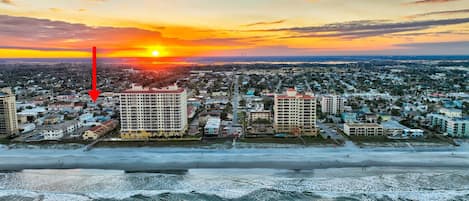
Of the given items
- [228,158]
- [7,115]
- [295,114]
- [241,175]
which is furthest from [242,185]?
[7,115]

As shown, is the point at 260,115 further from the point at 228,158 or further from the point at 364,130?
the point at 228,158

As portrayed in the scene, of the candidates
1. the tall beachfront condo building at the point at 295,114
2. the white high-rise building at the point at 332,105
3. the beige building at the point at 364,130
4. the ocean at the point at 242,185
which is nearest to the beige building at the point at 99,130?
the ocean at the point at 242,185

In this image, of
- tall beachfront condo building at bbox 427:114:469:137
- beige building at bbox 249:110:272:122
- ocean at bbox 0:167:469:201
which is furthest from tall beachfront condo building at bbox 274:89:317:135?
tall beachfront condo building at bbox 427:114:469:137

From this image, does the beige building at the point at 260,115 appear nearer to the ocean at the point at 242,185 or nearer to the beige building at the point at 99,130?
the ocean at the point at 242,185

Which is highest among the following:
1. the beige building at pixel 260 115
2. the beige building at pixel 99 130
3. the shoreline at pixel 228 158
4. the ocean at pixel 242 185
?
the beige building at pixel 260 115

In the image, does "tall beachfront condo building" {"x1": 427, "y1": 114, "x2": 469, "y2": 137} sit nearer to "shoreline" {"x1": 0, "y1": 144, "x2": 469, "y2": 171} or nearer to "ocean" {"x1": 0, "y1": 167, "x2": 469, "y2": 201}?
"shoreline" {"x1": 0, "y1": 144, "x2": 469, "y2": 171}
